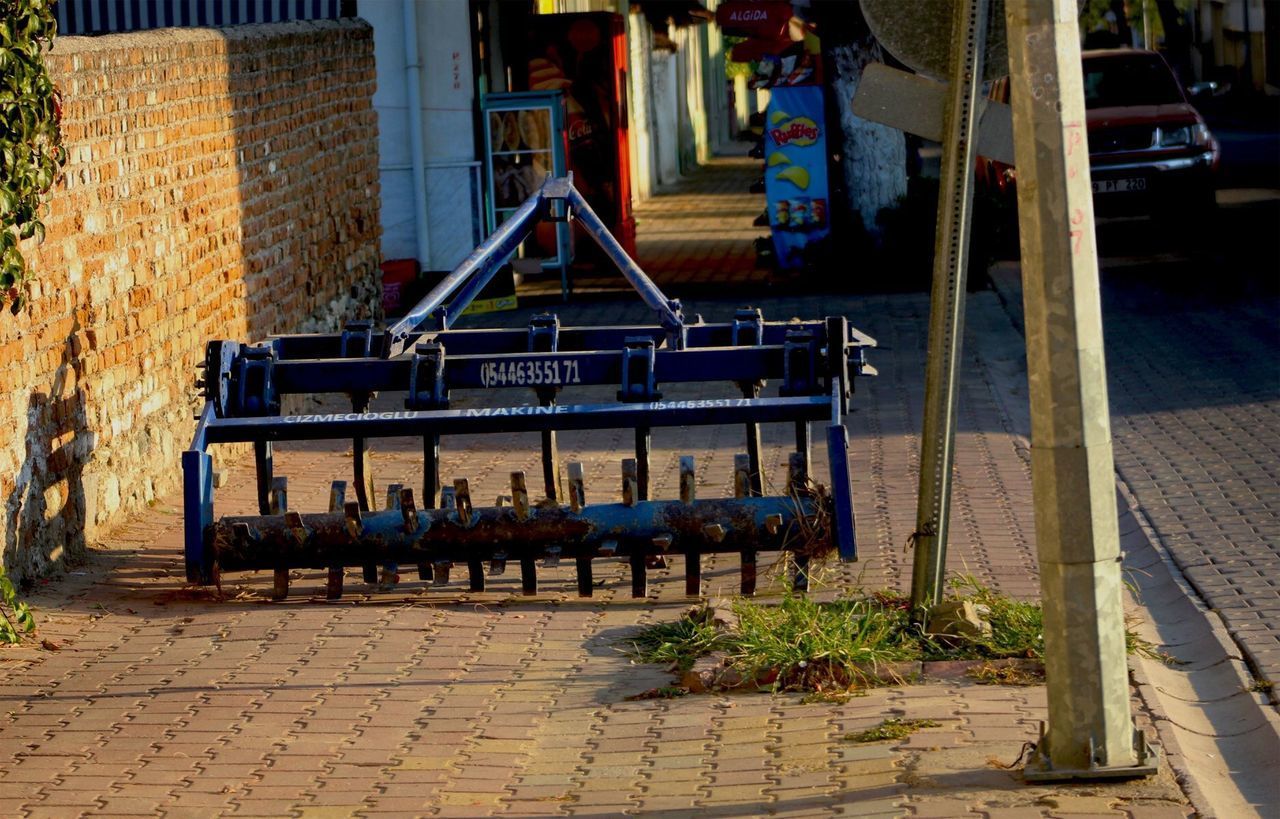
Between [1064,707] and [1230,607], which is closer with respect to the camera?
[1064,707]

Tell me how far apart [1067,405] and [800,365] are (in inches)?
125

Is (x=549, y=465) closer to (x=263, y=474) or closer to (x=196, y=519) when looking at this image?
(x=263, y=474)

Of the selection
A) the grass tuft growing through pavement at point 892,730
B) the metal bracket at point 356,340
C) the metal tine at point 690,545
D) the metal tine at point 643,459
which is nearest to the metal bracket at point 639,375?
the metal tine at point 643,459

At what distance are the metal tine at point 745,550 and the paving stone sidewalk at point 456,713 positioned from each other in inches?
11.9

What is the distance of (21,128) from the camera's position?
7.45 m

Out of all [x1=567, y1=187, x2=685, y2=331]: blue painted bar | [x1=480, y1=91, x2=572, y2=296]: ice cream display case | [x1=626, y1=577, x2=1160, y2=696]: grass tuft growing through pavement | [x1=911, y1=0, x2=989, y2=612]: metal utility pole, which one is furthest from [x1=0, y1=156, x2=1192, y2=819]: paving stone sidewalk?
[x1=480, y1=91, x2=572, y2=296]: ice cream display case

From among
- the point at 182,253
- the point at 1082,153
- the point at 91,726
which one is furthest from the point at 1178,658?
the point at 182,253

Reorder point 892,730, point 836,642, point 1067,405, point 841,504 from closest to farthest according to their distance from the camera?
point 1067,405 < point 892,730 < point 836,642 < point 841,504

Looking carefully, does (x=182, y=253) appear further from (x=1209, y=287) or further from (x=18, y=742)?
(x=1209, y=287)

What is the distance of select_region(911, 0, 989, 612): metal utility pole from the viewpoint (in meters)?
6.24

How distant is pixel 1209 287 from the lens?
17.1 meters

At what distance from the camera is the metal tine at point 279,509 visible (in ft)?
24.7

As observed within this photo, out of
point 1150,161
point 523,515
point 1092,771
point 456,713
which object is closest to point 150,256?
point 523,515

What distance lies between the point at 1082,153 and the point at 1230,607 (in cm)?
302
